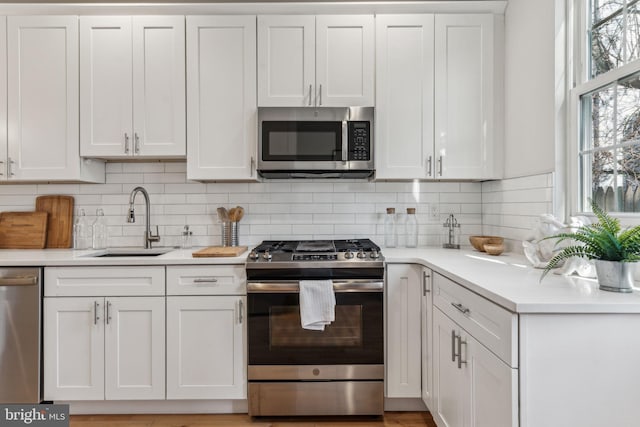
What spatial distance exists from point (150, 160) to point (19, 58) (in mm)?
971

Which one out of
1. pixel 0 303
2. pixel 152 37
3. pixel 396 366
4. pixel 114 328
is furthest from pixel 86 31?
pixel 396 366

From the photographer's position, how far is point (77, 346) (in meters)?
2.15

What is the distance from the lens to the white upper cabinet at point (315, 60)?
2.41m

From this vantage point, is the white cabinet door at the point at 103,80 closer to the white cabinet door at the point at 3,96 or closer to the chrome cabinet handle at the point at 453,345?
the white cabinet door at the point at 3,96

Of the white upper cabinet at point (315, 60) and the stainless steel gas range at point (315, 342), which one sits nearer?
the stainless steel gas range at point (315, 342)

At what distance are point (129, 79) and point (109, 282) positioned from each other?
1.28m

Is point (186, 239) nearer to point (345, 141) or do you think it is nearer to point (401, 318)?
point (345, 141)

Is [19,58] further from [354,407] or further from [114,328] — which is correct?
[354,407]

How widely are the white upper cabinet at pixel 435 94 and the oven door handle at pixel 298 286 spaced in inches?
28.5

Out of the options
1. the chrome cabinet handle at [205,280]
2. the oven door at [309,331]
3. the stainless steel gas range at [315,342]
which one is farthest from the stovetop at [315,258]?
the chrome cabinet handle at [205,280]

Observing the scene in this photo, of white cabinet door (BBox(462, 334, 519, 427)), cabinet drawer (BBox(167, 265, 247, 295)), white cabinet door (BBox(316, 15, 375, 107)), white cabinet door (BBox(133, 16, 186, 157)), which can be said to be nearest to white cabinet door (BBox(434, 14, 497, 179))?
white cabinet door (BBox(316, 15, 375, 107))

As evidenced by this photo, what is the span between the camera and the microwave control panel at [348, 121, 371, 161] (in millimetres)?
2357

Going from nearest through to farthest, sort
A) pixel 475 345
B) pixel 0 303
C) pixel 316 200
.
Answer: pixel 475 345
pixel 0 303
pixel 316 200

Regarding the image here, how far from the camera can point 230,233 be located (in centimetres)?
265
